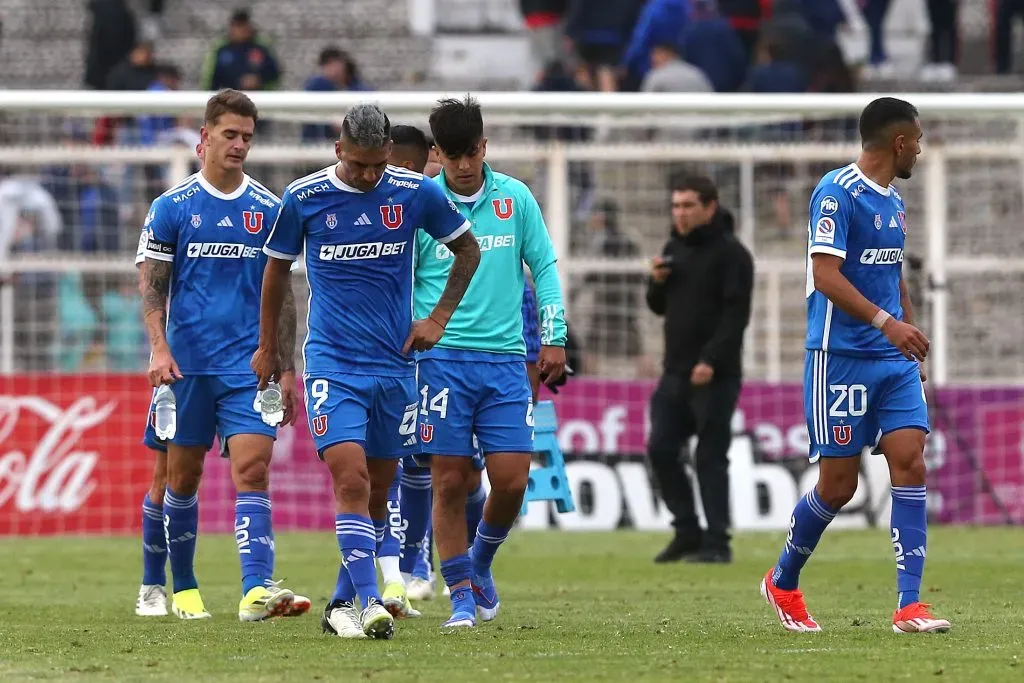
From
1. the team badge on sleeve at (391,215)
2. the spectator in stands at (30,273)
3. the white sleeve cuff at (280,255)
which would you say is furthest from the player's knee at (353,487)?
the spectator in stands at (30,273)

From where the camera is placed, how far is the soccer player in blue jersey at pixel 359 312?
8406 millimetres

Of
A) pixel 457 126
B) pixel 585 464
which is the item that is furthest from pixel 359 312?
pixel 585 464

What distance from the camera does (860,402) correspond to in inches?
346

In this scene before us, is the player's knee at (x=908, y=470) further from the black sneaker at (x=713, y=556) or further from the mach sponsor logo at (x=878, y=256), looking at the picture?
the black sneaker at (x=713, y=556)

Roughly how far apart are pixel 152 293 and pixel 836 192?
11.0ft

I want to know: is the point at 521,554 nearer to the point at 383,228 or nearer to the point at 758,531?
the point at 758,531

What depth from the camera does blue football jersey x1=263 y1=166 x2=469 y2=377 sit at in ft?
27.9

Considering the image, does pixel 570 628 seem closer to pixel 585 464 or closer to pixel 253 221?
pixel 253 221

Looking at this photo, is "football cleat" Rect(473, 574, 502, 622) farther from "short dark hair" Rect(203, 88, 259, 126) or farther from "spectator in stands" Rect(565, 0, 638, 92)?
"spectator in stands" Rect(565, 0, 638, 92)

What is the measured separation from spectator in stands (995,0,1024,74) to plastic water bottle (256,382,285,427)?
669 inches

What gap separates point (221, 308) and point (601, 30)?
13967mm

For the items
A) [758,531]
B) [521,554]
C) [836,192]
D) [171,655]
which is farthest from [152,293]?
[758,531]

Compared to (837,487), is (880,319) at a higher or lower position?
higher

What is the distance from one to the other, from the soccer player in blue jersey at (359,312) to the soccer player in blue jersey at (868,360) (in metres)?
1.60
